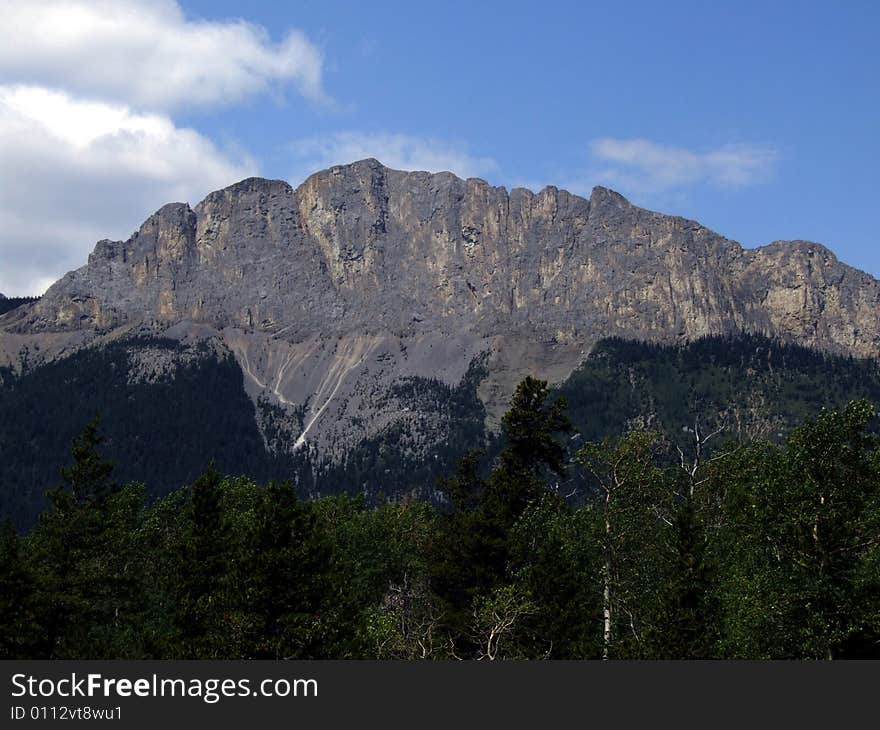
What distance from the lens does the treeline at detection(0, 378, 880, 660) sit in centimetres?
3722

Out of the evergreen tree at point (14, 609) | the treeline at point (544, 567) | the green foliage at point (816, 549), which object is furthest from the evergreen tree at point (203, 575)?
the green foliage at point (816, 549)

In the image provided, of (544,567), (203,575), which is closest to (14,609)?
(203,575)

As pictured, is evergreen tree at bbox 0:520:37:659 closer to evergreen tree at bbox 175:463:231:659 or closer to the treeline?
the treeline

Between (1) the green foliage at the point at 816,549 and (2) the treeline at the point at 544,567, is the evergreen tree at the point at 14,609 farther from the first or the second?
(1) the green foliage at the point at 816,549

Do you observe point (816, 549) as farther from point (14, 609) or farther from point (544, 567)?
point (14, 609)

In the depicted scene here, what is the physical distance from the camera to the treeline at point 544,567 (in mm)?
37219

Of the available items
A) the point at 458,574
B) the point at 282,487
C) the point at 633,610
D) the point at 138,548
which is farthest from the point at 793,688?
the point at 138,548

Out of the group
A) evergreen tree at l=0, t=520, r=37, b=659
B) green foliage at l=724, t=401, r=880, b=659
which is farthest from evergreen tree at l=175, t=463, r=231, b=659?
green foliage at l=724, t=401, r=880, b=659

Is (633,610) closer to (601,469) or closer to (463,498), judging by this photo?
(601,469)

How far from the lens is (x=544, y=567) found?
4984 cm

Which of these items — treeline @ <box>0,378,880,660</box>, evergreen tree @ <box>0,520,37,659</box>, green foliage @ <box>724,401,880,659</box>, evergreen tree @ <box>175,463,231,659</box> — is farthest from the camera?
evergreen tree @ <box>0,520,37,659</box>

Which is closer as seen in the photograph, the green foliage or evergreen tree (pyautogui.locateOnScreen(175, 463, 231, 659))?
the green foliage

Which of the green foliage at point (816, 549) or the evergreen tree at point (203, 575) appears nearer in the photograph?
the green foliage at point (816, 549)

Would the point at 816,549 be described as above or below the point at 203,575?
above
